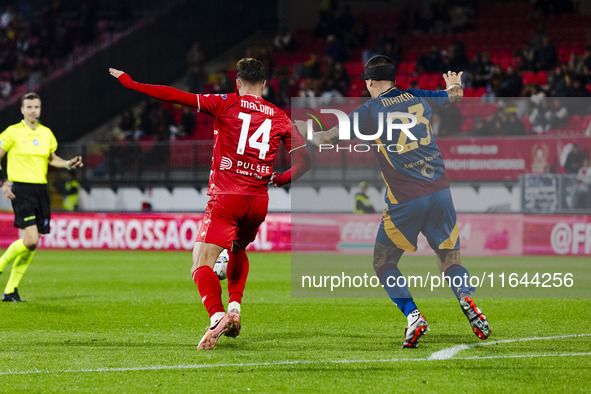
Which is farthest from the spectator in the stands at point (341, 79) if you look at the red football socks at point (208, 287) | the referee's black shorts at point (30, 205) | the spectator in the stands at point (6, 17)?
the red football socks at point (208, 287)

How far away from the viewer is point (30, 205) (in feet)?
38.1

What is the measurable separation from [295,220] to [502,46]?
9.61m

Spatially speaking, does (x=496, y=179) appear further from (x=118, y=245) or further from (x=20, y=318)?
(x=20, y=318)

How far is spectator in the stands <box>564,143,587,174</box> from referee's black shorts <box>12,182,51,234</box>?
11.8 meters

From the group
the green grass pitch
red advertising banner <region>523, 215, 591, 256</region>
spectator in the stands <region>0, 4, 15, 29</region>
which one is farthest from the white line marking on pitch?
spectator in the stands <region>0, 4, 15, 29</region>

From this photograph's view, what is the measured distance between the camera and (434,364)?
21.5 ft

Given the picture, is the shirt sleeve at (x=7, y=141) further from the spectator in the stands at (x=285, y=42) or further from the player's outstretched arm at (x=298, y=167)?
the spectator in the stands at (x=285, y=42)

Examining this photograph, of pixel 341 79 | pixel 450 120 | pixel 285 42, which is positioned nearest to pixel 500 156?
pixel 450 120

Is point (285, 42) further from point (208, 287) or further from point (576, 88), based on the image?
point (208, 287)

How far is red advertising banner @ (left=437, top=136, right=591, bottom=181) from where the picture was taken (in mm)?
19875

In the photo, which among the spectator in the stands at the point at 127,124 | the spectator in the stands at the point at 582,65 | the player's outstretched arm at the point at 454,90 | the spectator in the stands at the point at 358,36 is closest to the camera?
the player's outstretched arm at the point at 454,90

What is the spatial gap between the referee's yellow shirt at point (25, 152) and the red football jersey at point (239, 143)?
4.85 meters

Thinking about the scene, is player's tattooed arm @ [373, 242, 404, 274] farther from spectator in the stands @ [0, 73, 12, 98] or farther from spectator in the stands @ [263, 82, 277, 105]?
spectator in the stands @ [0, 73, 12, 98]

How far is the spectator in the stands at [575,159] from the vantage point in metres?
19.3
